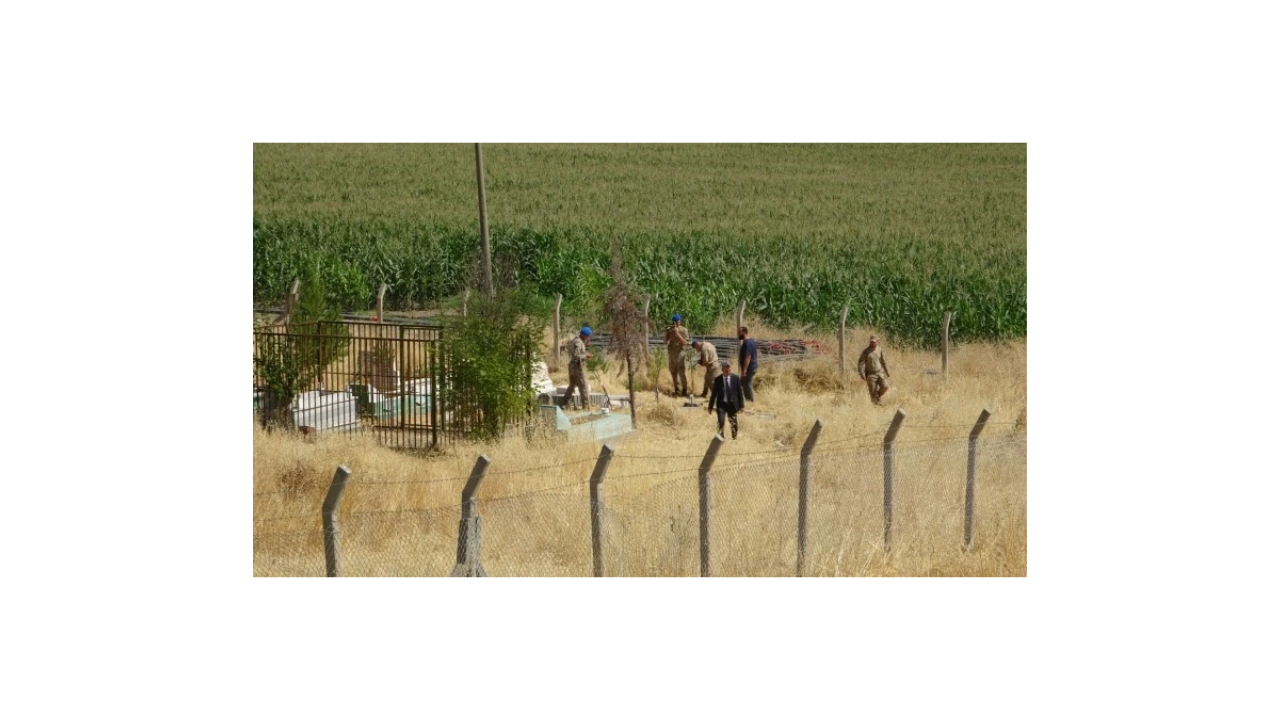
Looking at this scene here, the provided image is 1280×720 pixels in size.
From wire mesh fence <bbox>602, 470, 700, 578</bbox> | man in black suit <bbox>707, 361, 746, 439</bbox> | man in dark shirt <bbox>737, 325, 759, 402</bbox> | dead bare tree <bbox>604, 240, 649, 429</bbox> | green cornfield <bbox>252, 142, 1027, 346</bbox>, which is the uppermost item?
green cornfield <bbox>252, 142, 1027, 346</bbox>

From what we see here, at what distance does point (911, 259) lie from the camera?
40.0 metres

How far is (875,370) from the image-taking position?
21672mm

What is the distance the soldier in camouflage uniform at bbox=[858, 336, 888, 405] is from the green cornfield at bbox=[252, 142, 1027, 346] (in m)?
5.61

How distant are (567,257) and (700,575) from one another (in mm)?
27427

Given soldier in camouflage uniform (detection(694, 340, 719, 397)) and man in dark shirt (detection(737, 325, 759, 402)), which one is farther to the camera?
soldier in camouflage uniform (detection(694, 340, 719, 397))

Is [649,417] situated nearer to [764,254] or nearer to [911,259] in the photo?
[764,254]

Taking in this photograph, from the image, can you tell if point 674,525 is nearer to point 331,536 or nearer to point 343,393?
point 331,536

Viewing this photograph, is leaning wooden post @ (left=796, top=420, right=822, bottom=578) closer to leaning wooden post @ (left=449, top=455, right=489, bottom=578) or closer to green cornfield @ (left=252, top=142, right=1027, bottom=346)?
leaning wooden post @ (left=449, top=455, right=489, bottom=578)

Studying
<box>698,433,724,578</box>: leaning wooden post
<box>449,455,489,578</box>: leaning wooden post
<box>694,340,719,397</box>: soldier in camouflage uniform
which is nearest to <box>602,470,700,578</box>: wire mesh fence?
<box>698,433,724,578</box>: leaning wooden post

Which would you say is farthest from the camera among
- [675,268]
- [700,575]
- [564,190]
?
[564,190]

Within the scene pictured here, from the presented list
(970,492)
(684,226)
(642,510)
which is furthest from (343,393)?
(684,226)

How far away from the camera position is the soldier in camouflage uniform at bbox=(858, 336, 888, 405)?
21.7m

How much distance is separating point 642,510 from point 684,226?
36606 mm

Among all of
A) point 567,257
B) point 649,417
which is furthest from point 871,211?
point 649,417
